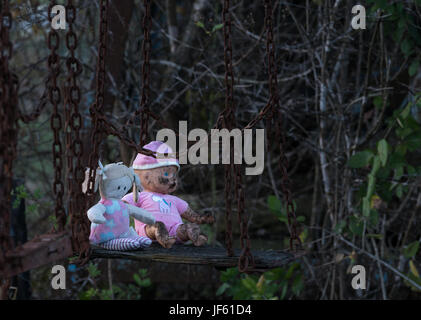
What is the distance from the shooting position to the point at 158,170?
2.27 meters

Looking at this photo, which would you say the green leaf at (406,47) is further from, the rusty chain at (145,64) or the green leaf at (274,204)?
the rusty chain at (145,64)

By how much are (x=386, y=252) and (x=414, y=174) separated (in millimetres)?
677

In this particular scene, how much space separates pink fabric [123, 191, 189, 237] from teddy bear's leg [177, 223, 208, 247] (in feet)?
0.10

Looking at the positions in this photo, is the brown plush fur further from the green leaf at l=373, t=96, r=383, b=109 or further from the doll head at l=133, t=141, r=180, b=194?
the green leaf at l=373, t=96, r=383, b=109

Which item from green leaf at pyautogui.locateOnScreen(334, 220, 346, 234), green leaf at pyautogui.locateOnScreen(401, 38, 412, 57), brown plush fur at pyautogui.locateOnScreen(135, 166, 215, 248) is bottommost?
green leaf at pyautogui.locateOnScreen(334, 220, 346, 234)

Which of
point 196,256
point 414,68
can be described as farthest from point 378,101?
point 196,256

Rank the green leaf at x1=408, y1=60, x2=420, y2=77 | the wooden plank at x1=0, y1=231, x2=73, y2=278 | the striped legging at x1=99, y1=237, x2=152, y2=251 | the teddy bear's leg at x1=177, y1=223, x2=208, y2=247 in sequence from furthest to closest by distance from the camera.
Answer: the green leaf at x1=408, y1=60, x2=420, y2=77 < the teddy bear's leg at x1=177, y1=223, x2=208, y2=247 < the striped legging at x1=99, y1=237, x2=152, y2=251 < the wooden plank at x1=0, y1=231, x2=73, y2=278

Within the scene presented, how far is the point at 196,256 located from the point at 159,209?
1.39 ft

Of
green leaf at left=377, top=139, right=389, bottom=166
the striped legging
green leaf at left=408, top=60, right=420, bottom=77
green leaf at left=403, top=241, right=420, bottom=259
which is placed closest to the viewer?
the striped legging

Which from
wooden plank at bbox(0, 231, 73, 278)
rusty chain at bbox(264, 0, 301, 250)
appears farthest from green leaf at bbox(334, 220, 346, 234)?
wooden plank at bbox(0, 231, 73, 278)

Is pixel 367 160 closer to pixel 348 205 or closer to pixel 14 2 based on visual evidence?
pixel 348 205

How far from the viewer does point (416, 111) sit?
3.61 m

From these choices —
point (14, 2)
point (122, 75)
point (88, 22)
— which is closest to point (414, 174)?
point (122, 75)

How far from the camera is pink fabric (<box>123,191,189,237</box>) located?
86.9 inches
